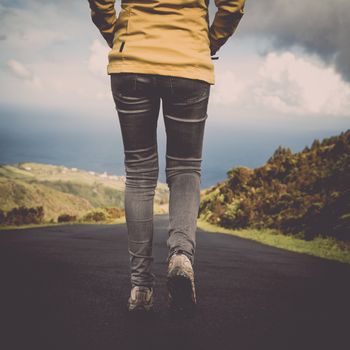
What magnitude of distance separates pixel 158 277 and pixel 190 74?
1712 millimetres

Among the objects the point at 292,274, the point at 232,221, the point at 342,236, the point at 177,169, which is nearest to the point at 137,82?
the point at 177,169

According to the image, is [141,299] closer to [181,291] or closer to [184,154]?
[181,291]

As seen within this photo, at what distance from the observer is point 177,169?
7.07 feet

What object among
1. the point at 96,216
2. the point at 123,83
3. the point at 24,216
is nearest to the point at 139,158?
the point at 123,83

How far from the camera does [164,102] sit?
202 cm

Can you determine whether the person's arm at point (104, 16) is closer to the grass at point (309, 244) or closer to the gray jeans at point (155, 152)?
the gray jeans at point (155, 152)

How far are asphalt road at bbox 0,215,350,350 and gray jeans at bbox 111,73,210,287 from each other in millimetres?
338

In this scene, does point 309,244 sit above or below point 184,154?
below

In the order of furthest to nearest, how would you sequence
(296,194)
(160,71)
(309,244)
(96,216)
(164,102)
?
(96,216) → (296,194) → (309,244) → (164,102) → (160,71)

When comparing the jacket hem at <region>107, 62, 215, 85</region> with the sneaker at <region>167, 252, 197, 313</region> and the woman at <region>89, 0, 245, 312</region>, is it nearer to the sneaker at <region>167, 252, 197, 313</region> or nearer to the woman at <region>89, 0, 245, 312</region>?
the woman at <region>89, 0, 245, 312</region>

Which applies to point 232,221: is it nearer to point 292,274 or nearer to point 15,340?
point 292,274

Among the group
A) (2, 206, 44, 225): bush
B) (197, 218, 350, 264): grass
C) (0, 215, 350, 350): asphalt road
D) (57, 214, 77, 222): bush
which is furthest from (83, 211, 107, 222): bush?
(0, 215, 350, 350): asphalt road

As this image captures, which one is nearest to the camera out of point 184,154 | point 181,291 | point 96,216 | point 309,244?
point 181,291

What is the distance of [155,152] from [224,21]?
89 centimetres
